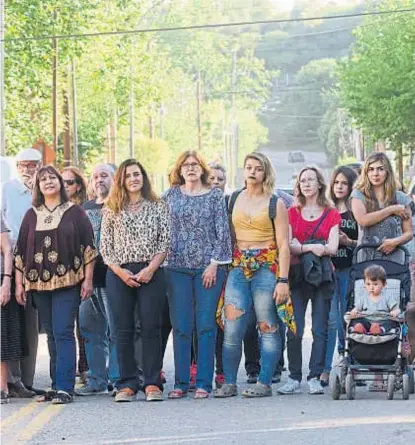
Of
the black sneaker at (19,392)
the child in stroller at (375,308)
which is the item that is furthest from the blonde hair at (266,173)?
the black sneaker at (19,392)

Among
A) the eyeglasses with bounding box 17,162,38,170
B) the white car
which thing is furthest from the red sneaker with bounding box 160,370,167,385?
the white car

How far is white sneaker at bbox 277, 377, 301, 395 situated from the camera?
12.3 meters

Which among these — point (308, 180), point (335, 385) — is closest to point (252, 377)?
point (335, 385)

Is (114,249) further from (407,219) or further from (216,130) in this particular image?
(216,130)

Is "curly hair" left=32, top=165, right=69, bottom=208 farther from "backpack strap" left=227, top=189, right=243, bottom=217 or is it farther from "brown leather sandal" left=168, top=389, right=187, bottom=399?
"brown leather sandal" left=168, top=389, right=187, bottom=399

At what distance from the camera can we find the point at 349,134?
15712 cm

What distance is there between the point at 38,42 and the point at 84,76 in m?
21.8

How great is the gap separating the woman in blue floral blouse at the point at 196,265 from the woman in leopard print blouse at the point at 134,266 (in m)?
0.19

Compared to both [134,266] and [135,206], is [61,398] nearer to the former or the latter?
[134,266]

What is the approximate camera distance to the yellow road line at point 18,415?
1065cm

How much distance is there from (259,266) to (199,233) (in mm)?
552

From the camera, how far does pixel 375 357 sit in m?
11.8

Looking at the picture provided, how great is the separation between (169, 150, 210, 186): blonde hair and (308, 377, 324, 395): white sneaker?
6.04 feet

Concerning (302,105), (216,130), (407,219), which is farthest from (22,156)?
(302,105)
